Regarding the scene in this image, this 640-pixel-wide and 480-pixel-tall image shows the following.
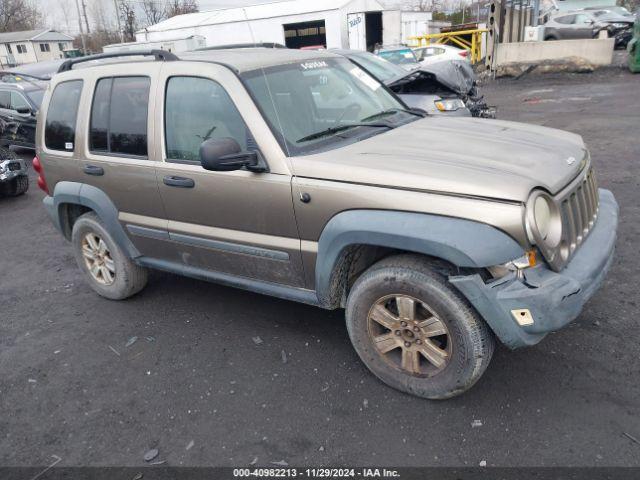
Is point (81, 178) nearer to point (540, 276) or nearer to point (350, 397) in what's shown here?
point (350, 397)

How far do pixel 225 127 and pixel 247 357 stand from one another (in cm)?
158

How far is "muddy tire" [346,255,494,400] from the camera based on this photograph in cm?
274

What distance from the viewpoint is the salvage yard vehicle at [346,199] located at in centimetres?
260

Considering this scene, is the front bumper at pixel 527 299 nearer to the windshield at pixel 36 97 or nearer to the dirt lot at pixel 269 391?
the dirt lot at pixel 269 391

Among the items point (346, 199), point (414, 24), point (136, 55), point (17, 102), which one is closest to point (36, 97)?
point (17, 102)

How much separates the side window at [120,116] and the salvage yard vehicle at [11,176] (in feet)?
18.2

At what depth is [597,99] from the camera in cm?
1314

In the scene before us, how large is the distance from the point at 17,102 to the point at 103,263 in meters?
9.15

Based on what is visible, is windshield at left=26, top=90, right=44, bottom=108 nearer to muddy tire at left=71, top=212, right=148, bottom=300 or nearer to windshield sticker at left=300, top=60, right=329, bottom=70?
muddy tire at left=71, top=212, right=148, bottom=300

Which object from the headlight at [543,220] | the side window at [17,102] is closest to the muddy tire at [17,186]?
the side window at [17,102]

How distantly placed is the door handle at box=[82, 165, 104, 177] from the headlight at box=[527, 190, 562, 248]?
316cm

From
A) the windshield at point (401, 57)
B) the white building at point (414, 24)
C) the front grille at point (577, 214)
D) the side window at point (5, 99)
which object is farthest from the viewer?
the white building at point (414, 24)

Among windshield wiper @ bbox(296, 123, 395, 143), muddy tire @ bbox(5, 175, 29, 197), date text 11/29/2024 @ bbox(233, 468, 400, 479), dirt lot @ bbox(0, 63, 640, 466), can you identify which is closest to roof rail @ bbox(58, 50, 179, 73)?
windshield wiper @ bbox(296, 123, 395, 143)

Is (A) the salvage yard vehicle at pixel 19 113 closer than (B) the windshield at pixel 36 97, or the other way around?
(A) the salvage yard vehicle at pixel 19 113
